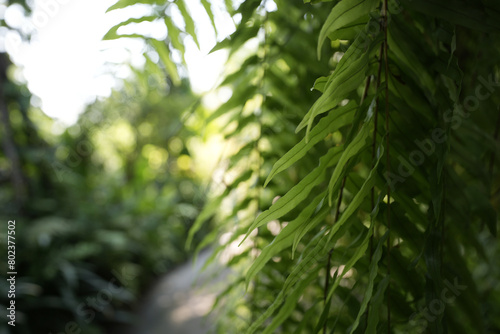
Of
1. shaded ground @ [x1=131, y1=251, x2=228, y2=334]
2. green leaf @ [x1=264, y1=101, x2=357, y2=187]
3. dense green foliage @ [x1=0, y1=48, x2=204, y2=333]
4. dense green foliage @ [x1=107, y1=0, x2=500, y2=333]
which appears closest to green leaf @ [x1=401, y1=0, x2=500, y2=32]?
dense green foliage @ [x1=107, y1=0, x2=500, y2=333]

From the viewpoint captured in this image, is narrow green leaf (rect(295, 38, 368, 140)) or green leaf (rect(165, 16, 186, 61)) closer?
narrow green leaf (rect(295, 38, 368, 140))

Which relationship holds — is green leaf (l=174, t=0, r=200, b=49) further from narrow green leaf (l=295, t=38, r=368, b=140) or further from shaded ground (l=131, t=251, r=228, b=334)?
shaded ground (l=131, t=251, r=228, b=334)

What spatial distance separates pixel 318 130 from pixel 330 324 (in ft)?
0.91

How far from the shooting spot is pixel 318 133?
404 millimetres

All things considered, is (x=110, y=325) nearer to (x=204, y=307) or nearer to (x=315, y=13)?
(x=204, y=307)

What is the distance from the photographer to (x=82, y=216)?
2900 millimetres

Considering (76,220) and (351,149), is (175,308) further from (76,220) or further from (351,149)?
(351,149)

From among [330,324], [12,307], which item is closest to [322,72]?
[330,324]

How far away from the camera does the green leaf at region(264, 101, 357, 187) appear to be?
0.38 m

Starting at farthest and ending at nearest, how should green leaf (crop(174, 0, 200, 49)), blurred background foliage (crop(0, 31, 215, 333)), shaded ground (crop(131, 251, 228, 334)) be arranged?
shaded ground (crop(131, 251, 228, 334)) → blurred background foliage (crop(0, 31, 215, 333)) → green leaf (crop(174, 0, 200, 49))

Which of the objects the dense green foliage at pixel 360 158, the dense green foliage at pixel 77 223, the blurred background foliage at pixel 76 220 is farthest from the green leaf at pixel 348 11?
the dense green foliage at pixel 77 223

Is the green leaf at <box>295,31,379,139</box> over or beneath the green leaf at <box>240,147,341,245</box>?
over

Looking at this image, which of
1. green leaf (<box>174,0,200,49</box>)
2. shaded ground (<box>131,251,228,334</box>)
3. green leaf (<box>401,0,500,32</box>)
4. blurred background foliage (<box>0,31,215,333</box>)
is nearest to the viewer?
green leaf (<box>401,0,500,32</box>)

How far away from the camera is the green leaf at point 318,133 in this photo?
0.38 m
